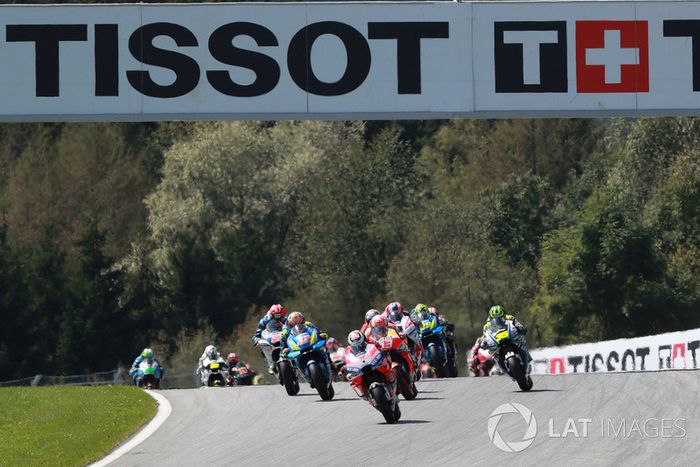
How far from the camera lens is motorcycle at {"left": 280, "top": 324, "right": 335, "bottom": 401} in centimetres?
2297

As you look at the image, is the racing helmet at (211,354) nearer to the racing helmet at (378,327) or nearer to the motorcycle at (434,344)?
the motorcycle at (434,344)

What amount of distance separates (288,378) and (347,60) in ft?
20.1

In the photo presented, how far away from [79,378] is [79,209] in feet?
130

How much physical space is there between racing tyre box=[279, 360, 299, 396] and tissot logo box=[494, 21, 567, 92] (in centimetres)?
630

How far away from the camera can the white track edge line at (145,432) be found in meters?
17.2

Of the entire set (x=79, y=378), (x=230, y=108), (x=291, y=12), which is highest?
(x=291, y=12)

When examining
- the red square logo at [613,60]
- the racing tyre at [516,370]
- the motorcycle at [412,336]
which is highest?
the red square logo at [613,60]

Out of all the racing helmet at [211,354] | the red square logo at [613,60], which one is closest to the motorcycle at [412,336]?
the red square logo at [613,60]

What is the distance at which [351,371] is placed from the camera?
1941cm

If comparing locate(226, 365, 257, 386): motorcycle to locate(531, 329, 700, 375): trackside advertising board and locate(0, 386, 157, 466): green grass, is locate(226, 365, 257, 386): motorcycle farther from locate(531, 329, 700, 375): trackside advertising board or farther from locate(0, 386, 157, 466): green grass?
locate(531, 329, 700, 375): trackside advertising board

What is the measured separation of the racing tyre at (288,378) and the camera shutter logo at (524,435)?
4626 millimetres

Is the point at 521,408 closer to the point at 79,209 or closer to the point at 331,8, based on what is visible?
the point at 331,8

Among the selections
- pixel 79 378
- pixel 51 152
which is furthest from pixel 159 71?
pixel 51 152

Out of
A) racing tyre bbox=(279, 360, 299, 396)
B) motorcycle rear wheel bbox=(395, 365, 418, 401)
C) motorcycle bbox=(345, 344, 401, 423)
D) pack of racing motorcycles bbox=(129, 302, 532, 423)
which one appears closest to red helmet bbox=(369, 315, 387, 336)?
pack of racing motorcycles bbox=(129, 302, 532, 423)
